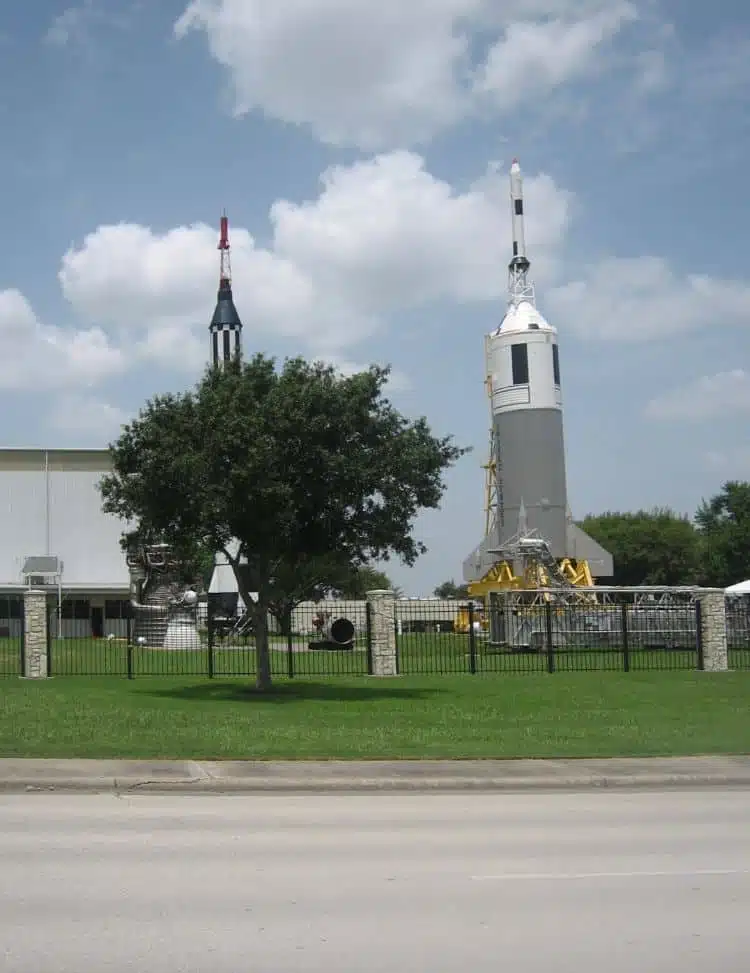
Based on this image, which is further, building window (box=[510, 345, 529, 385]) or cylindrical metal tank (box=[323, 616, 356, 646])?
building window (box=[510, 345, 529, 385])

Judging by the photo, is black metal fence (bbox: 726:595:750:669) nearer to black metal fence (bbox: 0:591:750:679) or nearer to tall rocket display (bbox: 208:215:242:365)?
black metal fence (bbox: 0:591:750:679)

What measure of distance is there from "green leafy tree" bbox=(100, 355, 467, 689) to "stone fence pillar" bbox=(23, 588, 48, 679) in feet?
16.4

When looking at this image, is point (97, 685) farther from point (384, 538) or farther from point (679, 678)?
point (679, 678)

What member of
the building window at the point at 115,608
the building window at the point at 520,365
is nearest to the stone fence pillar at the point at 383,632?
the building window at the point at 520,365

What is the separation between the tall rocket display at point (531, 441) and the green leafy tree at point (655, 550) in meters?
44.6

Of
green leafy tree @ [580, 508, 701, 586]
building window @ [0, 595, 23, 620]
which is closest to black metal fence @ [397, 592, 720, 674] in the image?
building window @ [0, 595, 23, 620]

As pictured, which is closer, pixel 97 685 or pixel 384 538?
pixel 384 538

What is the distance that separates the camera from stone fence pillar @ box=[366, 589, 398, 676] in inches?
1160

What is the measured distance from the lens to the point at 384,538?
24312mm

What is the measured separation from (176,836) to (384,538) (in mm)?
14292

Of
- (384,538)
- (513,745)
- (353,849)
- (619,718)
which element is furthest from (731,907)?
(384,538)

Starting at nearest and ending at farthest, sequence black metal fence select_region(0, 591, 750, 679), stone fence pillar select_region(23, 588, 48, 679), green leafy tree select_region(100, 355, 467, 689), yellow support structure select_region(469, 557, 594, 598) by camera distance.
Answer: green leafy tree select_region(100, 355, 467, 689), stone fence pillar select_region(23, 588, 48, 679), black metal fence select_region(0, 591, 750, 679), yellow support structure select_region(469, 557, 594, 598)

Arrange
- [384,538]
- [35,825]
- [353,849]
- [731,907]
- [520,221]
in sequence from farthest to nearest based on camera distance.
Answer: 1. [520,221]
2. [384,538]
3. [35,825]
4. [353,849]
5. [731,907]

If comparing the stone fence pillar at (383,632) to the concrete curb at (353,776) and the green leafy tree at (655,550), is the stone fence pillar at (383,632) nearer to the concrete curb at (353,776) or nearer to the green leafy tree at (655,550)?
the concrete curb at (353,776)
